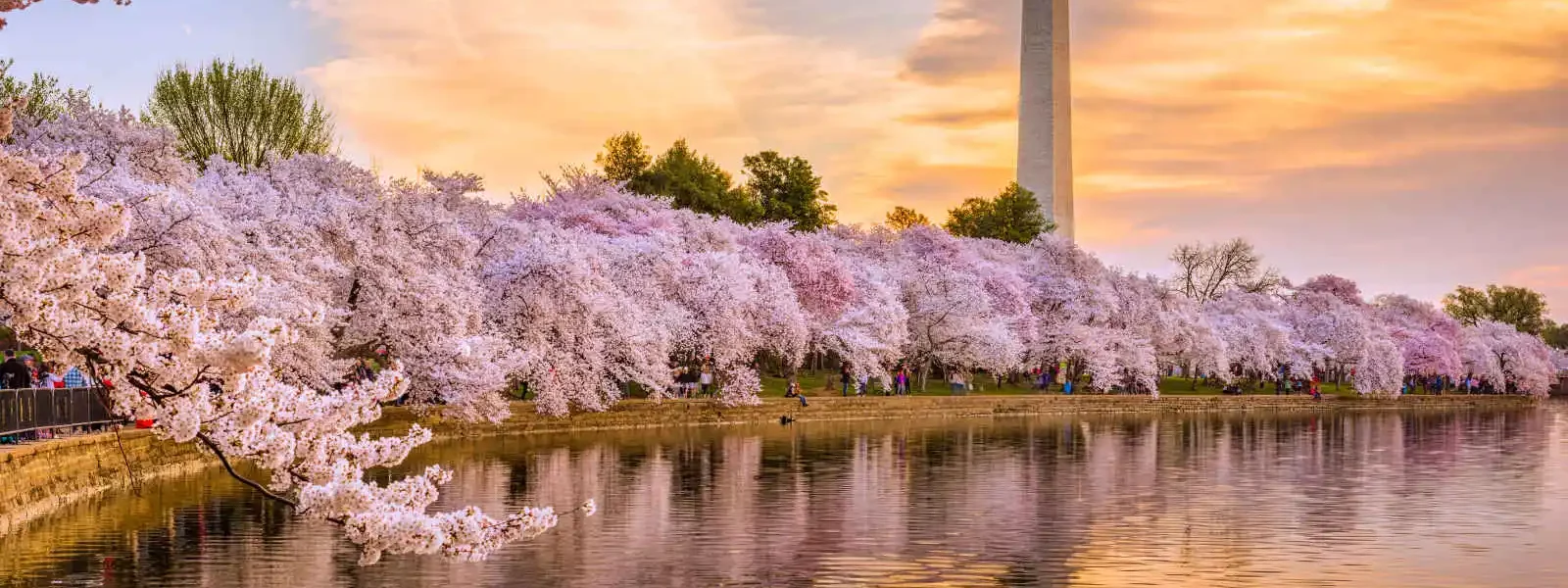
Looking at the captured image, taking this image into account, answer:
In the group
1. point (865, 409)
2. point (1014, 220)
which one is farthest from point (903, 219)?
point (865, 409)

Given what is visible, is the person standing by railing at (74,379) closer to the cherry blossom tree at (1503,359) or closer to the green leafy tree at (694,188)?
the green leafy tree at (694,188)

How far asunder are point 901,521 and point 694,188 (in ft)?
227

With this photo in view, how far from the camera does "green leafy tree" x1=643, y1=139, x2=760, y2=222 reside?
321 feet

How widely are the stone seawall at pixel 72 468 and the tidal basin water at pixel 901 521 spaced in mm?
546

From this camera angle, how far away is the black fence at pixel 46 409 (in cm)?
2777

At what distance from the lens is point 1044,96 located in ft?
311

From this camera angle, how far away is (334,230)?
149 feet

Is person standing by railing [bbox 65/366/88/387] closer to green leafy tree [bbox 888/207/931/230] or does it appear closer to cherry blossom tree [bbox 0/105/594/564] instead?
cherry blossom tree [bbox 0/105/594/564]

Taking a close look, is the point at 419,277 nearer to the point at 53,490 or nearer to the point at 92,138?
the point at 92,138

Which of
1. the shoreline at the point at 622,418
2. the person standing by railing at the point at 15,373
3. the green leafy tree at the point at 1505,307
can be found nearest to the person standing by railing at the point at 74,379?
the shoreline at the point at 622,418

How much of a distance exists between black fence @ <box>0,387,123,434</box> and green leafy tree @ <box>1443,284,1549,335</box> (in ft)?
519

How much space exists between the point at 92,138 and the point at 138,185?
17.8 ft

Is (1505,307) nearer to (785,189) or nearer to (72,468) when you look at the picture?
(785,189)

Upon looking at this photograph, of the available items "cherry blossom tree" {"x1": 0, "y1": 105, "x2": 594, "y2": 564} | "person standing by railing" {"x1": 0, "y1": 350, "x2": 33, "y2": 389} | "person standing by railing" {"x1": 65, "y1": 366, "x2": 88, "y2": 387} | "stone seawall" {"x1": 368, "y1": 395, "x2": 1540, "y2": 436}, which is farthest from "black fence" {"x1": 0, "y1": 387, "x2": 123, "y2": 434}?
Answer: "cherry blossom tree" {"x1": 0, "y1": 105, "x2": 594, "y2": 564}
